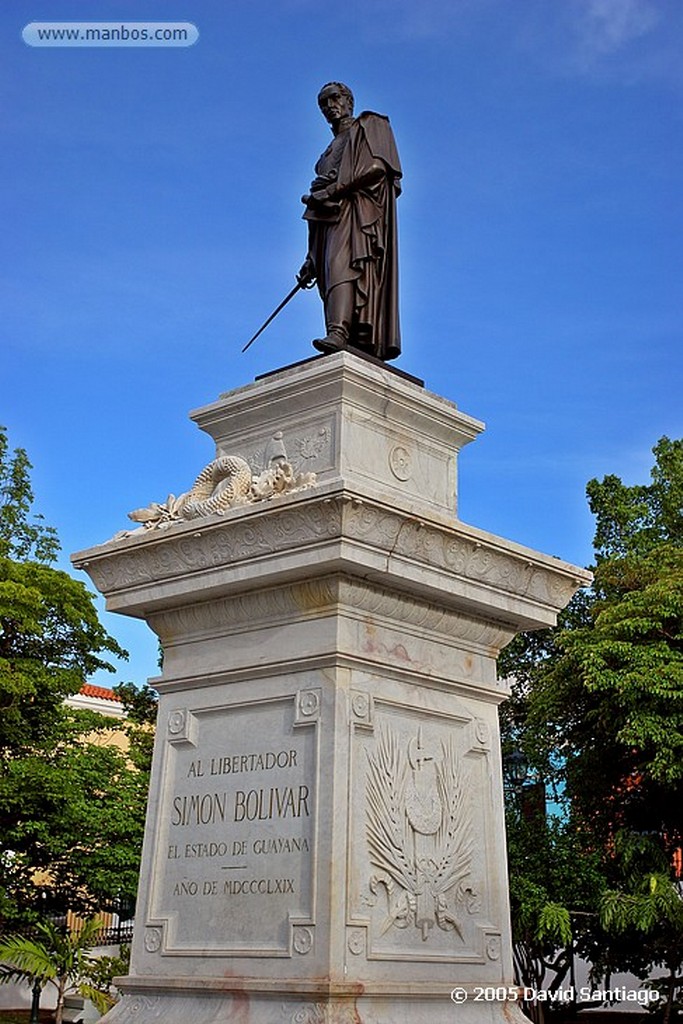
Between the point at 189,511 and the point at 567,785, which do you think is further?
the point at 567,785

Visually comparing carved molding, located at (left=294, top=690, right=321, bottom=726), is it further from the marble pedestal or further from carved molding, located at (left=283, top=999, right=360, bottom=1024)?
carved molding, located at (left=283, top=999, right=360, bottom=1024)

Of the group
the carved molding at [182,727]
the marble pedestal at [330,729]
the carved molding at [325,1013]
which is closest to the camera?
the carved molding at [325,1013]

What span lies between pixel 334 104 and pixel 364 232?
44.8 inches

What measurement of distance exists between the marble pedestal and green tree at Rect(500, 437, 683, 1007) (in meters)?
14.5

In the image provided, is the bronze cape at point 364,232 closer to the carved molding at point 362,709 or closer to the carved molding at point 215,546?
the carved molding at point 215,546

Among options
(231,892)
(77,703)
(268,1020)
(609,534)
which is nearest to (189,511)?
(231,892)

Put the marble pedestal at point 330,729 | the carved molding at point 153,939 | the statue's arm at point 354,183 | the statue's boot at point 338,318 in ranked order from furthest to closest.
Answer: the statue's arm at point 354,183, the statue's boot at point 338,318, the carved molding at point 153,939, the marble pedestal at point 330,729

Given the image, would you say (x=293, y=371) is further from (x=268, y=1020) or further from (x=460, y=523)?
(x=268, y=1020)

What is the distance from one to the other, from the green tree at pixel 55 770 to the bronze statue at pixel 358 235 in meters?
17.8

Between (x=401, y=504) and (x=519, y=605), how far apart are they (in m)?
Answer: 1.43

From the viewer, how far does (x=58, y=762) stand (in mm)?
26609

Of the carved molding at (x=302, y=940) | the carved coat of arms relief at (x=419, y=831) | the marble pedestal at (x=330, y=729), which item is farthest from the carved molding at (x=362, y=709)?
the carved molding at (x=302, y=940)

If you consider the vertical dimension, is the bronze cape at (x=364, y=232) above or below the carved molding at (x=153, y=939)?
above

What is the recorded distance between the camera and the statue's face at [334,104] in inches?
361
